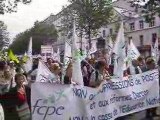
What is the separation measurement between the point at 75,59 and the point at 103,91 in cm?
95

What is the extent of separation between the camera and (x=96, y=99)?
29.2 ft

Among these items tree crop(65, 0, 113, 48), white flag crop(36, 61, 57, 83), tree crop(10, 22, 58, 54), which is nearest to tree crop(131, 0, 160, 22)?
tree crop(65, 0, 113, 48)

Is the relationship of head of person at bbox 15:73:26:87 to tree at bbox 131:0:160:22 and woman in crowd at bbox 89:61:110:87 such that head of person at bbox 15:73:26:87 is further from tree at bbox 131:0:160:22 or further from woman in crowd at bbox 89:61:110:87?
tree at bbox 131:0:160:22

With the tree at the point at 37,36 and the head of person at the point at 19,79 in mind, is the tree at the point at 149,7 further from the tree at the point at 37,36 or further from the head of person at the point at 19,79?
the tree at the point at 37,36

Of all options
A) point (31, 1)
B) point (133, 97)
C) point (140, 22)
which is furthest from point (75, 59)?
point (140, 22)

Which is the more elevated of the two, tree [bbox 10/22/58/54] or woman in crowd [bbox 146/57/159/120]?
tree [bbox 10/22/58/54]

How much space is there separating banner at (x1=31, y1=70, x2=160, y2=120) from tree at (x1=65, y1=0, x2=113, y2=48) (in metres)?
28.9

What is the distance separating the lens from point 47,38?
9875 cm

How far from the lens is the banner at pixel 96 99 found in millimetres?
8211

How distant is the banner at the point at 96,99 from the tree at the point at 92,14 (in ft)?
94.8

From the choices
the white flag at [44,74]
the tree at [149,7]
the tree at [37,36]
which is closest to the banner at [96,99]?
the white flag at [44,74]

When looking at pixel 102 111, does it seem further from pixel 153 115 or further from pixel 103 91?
pixel 153 115

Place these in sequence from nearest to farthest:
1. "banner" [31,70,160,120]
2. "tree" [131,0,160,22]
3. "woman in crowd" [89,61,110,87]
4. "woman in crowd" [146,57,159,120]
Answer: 1. "banner" [31,70,160,120]
2. "woman in crowd" [89,61,110,87]
3. "woman in crowd" [146,57,159,120]
4. "tree" [131,0,160,22]

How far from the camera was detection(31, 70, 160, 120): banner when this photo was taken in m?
8.21
